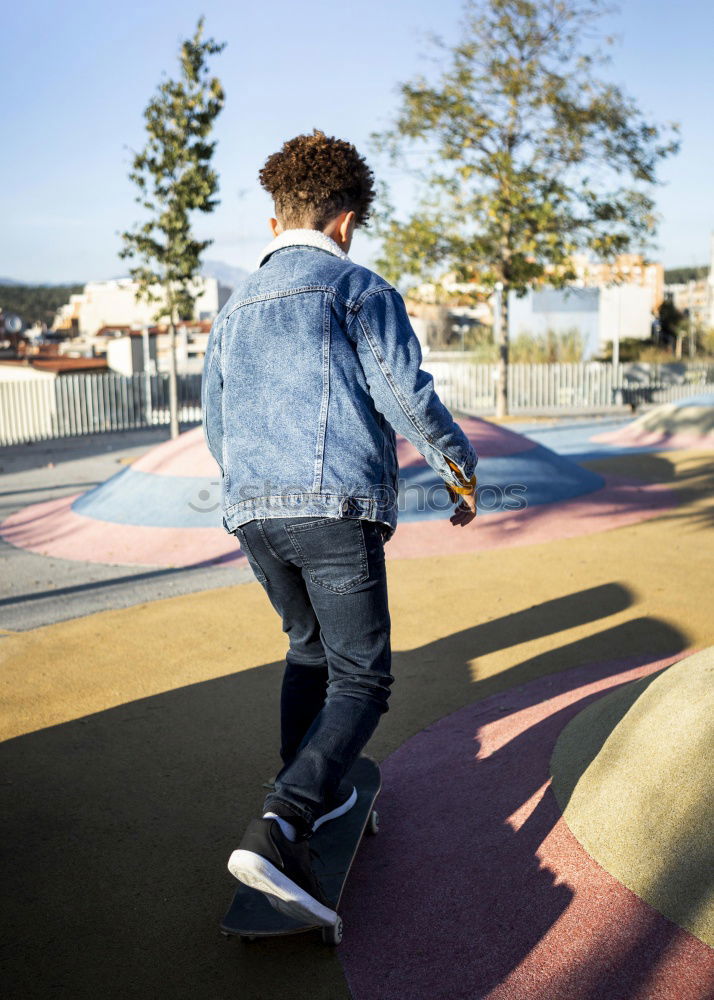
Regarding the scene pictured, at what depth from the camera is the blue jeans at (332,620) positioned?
92.5 inches

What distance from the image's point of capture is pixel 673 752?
2.71 meters

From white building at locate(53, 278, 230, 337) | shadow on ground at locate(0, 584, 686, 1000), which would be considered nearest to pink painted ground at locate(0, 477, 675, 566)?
shadow on ground at locate(0, 584, 686, 1000)

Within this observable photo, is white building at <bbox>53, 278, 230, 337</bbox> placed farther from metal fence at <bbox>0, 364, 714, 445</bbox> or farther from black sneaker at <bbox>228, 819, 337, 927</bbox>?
black sneaker at <bbox>228, 819, 337, 927</bbox>

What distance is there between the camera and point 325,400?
238 cm

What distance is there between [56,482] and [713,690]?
1322 cm

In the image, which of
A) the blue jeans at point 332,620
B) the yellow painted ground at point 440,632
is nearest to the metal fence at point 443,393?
the yellow painted ground at point 440,632

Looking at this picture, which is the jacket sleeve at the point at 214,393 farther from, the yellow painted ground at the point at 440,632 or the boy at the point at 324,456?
the yellow painted ground at the point at 440,632

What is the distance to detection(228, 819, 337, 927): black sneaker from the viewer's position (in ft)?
7.11

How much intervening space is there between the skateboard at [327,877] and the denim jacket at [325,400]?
3.19ft

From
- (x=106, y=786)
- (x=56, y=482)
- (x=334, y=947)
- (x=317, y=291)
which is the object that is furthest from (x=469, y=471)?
(x=56, y=482)

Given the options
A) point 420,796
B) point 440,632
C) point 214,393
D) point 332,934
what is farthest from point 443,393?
point 332,934

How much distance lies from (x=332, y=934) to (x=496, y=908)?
18.3 inches

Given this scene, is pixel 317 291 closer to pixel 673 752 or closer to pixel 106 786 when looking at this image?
pixel 673 752

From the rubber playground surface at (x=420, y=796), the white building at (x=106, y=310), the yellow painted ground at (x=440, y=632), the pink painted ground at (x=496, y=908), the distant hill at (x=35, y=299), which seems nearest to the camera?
the pink painted ground at (x=496, y=908)
